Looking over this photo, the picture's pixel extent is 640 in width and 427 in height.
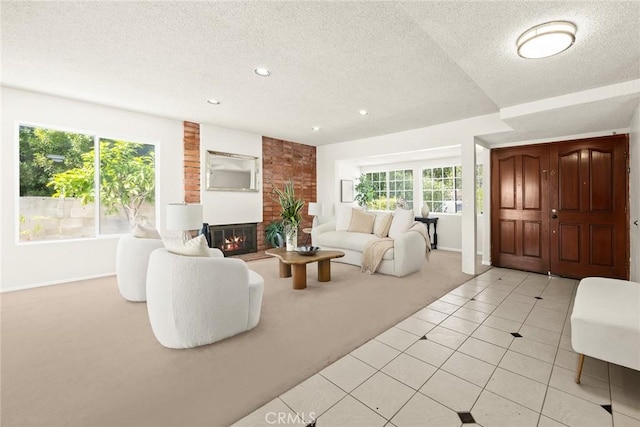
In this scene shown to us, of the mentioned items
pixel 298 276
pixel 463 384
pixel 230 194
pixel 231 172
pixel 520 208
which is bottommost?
pixel 463 384

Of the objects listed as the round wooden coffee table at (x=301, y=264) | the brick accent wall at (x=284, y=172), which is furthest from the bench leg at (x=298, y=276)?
the brick accent wall at (x=284, y=172)

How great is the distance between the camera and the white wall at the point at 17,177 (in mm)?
3607

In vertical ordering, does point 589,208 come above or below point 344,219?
above

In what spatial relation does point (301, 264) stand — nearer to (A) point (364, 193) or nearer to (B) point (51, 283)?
(B) point (51, 283)

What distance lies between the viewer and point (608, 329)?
1718 millimetres

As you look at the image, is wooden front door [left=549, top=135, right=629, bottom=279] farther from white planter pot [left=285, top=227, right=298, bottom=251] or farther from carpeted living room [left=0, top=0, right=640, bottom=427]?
white planter pot [left=285, top=227, right=298, bottom=251]

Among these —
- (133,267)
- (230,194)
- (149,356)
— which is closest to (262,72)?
(133,267)

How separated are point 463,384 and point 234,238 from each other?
4877 mm

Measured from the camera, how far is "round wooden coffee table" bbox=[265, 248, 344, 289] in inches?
144

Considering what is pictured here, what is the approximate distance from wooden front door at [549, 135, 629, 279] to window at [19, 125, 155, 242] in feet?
21.3

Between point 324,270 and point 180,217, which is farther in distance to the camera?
point 324,270

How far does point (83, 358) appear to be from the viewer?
209cm

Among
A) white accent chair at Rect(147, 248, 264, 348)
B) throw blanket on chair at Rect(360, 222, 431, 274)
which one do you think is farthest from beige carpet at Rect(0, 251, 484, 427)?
throw blanket on chair at Rect(360, 222, 431, 274)

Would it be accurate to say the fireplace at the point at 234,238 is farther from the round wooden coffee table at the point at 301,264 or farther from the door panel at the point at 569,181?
the door panel at the point at 569,181
